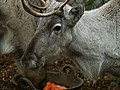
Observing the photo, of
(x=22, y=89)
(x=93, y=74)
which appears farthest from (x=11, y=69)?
(x=93, y=74)

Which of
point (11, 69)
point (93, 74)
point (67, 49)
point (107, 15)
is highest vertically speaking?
point (107, 15)

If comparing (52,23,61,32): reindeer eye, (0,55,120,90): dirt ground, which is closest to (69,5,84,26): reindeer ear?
(52,23,61,32): reindeer eye

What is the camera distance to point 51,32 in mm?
3662

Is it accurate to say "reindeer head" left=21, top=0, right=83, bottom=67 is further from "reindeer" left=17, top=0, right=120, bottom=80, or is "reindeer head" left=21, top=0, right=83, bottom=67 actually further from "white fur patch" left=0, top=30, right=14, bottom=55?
"white fur patch" left=0, top=30, right=14, bottom=55

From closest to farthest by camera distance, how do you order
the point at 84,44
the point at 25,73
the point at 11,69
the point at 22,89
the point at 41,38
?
the point at 41,38
the point at 84,44
the point at 22,89
the point at 25,73
the point at 11,69

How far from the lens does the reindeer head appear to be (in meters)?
3.63

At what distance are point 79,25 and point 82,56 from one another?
32 cm

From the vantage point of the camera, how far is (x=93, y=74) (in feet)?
13.3

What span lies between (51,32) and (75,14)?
29cm

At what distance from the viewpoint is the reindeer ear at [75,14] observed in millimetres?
3658

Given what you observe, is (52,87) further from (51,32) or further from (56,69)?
(56,69)

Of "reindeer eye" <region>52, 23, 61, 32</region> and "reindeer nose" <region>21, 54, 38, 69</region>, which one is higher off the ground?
"reindeer eye" <region>52, 23, 61, 32</region>

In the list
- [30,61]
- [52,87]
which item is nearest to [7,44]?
[52,87]

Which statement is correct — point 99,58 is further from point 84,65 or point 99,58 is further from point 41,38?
point 41,38
